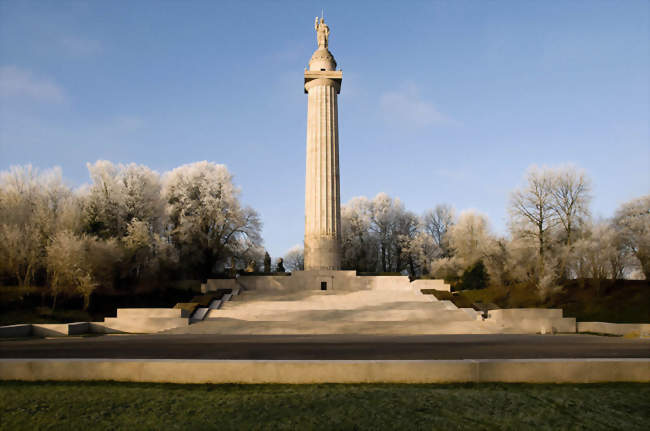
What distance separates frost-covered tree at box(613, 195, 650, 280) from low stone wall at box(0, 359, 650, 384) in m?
33.6

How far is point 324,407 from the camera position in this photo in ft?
20.1

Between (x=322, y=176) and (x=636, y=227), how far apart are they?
26725 mm

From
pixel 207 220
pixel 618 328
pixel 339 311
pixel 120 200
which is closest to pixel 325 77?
pixel 207 220

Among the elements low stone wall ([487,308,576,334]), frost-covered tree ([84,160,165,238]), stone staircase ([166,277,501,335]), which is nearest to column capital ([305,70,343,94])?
frost-covered tree ([84,160,165,238])

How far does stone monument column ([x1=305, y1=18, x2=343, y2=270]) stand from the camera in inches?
1790

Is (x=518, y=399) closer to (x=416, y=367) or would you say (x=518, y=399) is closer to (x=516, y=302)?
(x=416, y=367)

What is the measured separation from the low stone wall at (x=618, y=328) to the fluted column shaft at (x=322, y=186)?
82.1ft

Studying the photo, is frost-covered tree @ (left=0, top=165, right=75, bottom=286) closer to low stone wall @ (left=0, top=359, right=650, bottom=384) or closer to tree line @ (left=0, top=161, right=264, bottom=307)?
tree line @ (left=0, top=161, right=264, bottom=307)

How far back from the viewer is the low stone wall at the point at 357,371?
24.4ft

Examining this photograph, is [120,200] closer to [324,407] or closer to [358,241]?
[358,241]

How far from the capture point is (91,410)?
6.25 metres

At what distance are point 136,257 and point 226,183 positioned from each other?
47.7 ft

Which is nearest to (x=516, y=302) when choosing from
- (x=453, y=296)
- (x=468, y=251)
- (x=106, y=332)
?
(x=453, y=296)

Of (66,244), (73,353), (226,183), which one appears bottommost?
(73,353)
